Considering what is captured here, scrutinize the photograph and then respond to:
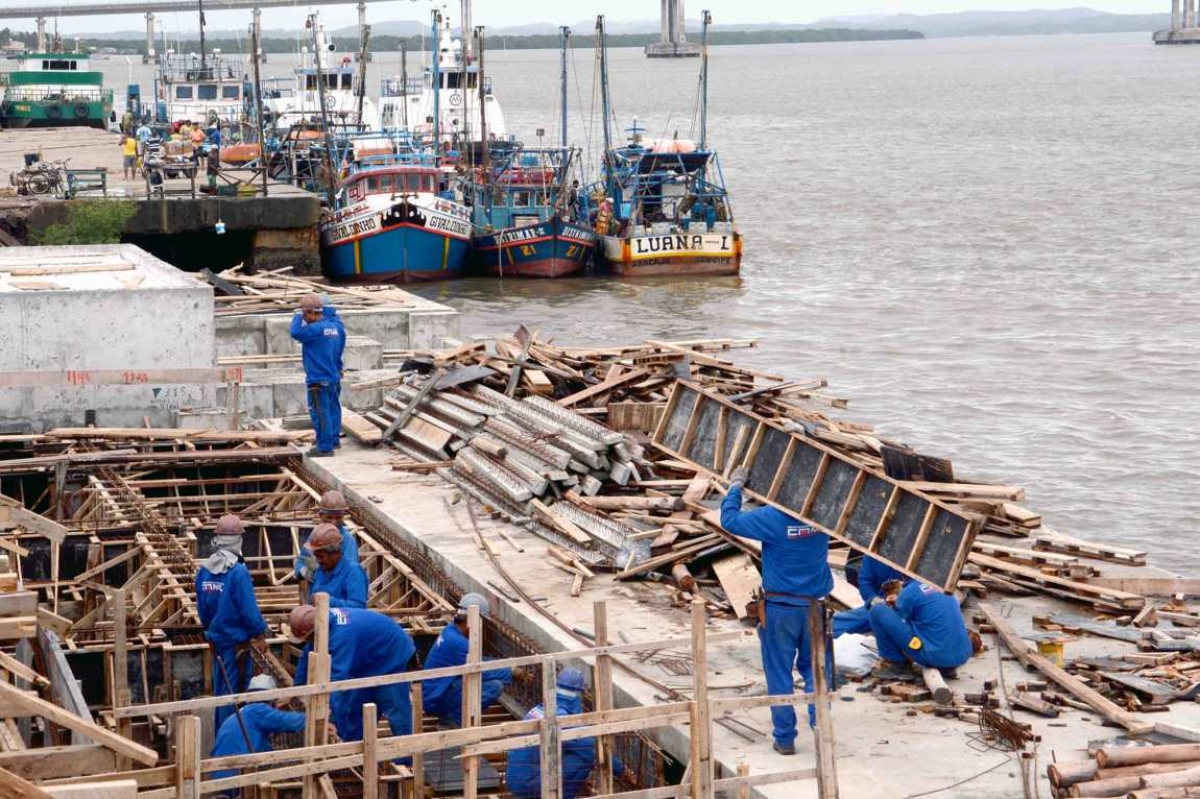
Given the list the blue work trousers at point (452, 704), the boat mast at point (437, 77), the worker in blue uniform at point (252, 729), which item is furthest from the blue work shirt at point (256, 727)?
the boat mast at point (437, 77)

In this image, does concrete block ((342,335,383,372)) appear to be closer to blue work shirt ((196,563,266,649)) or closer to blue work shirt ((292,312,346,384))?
blue work shirt ((292,312,346,384))

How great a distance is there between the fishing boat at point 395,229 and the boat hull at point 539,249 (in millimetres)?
592

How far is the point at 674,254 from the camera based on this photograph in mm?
40188

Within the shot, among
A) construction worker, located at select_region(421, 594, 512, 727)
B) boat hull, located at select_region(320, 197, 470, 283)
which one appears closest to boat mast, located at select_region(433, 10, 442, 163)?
boat hull, located at select_region(320, 197, 470, 283)

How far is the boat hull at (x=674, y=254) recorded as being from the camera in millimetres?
39938

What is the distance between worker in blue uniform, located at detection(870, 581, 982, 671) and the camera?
11.1m

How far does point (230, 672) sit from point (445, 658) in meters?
1.56

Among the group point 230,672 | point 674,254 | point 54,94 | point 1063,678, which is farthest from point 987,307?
point 54,94

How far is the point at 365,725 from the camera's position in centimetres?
865

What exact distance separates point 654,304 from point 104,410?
21008mm

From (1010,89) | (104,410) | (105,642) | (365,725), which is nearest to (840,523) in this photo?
(365,725)

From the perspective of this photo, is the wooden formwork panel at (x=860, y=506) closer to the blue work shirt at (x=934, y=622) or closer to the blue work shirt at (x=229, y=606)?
the blue work shirt at (x=934, y=622)

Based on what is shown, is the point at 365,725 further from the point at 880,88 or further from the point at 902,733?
the point at 880,88

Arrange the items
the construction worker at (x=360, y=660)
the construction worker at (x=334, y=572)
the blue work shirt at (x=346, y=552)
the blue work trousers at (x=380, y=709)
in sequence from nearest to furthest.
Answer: the construction worker at (x=360, y=660), the blue work trousers at (x=380, y=709), the construction worker at (x=334, y=572), the blue work shirt at (x=346, y=552)
